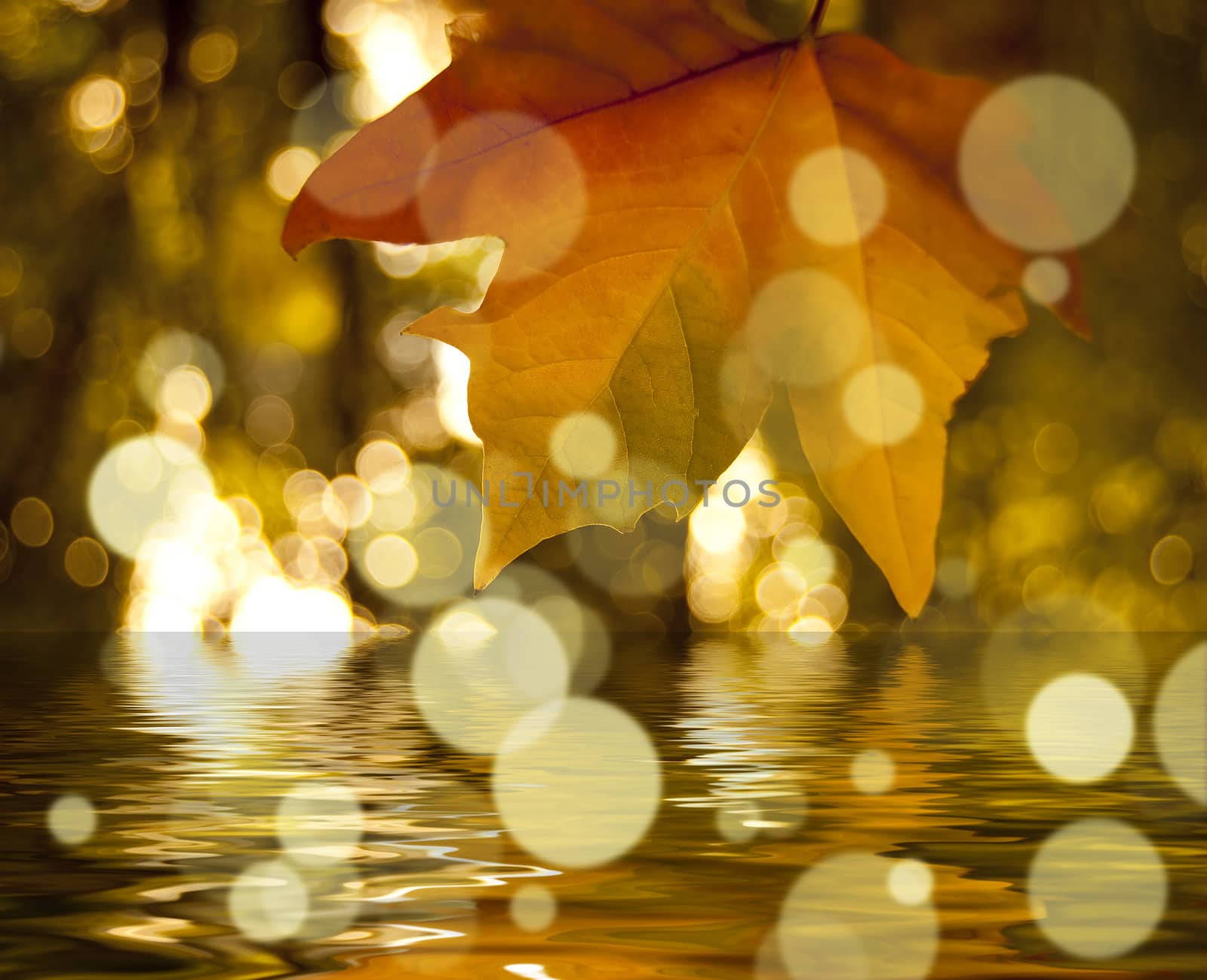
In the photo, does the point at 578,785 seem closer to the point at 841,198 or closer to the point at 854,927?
the point at 854,927

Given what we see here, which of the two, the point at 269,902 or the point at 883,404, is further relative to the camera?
the point at 269,902

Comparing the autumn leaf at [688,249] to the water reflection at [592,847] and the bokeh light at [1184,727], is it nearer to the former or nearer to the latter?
the water reflection at [592,847]

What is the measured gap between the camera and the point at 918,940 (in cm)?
41

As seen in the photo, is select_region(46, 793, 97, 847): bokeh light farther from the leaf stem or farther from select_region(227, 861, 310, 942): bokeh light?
the leaf stem

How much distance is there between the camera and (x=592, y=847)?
0.54 meters

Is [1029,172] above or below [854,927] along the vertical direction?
above

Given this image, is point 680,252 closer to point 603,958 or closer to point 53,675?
point 603,958

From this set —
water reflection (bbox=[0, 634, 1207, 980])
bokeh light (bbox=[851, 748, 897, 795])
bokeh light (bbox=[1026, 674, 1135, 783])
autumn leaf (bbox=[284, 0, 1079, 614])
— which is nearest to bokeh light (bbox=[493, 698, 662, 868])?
water reflection (bbox=[0, 634, 1207, 980])

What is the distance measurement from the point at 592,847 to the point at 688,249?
40cm

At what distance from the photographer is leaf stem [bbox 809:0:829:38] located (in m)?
0.18

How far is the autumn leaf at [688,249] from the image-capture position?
174mm

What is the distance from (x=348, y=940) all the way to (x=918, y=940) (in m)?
0.17

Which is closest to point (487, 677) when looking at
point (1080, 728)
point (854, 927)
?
point (1080, 728)

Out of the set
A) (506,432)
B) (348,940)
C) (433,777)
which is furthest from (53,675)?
(506,432)
